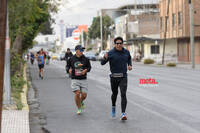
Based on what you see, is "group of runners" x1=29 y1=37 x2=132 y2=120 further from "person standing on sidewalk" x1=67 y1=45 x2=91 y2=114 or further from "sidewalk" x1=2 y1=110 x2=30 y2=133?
"sidewalk" x1=2 y1=110 x2=30 y2=133

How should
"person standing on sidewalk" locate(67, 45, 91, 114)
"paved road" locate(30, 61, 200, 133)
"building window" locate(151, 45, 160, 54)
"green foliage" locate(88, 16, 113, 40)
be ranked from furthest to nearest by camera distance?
1. "green foliage" locate(88, 16, 113, 40)
2. "building window" locate(151, 45, 160, 54)
3. "person standing on sidewalk" locate(67, 45, 91, 114)
4. "paved road" locate(30, 61, 200, 133)

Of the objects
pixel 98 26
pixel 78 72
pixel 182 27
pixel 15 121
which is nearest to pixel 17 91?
pixel 78 72

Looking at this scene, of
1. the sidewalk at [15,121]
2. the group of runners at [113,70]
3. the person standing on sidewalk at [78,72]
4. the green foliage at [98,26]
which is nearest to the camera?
the sidewalk at [15,121]

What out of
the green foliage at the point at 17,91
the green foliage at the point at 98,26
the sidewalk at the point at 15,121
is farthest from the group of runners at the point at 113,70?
Answer: the green foliage at the point at 98,26

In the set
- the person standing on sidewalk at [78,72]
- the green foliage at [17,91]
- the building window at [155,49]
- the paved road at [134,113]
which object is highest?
the building window at [155,49]

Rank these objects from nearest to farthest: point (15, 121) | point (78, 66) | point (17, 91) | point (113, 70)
→ point (15, 121) < point (113, 70) < point (78, 66) < point (17, 91)

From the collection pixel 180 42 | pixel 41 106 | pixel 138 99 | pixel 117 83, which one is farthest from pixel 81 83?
pixel 180 42

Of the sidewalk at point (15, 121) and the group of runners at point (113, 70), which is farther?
the group of runners at point (113, 70)

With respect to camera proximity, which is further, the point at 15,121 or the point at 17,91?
the point at 17,91

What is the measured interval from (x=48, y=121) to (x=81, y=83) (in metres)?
1.38

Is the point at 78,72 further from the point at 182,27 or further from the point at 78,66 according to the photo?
the point at 182,27

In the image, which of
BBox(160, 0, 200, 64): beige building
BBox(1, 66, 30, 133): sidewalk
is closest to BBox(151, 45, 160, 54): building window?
BBox(160, 0, 200, 64): beige building

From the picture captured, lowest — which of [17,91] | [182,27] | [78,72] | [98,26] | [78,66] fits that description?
[17,91]

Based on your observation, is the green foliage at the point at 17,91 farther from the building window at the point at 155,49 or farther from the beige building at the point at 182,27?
the building window at the point at 155,49
